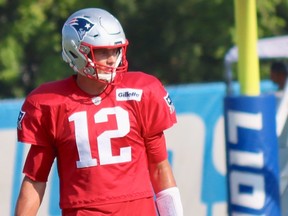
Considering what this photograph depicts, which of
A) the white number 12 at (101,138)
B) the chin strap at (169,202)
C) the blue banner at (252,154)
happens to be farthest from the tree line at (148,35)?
the white number 12 at (101,138)

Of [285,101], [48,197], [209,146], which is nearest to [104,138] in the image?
[285,101]

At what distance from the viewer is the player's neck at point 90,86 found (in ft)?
14.4

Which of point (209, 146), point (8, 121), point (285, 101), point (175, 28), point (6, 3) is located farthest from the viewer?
point (175, 28)

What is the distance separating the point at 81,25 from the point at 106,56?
0.55 ft

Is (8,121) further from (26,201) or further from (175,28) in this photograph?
(175,28)

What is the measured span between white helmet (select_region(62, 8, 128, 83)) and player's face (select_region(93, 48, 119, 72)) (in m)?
0.02

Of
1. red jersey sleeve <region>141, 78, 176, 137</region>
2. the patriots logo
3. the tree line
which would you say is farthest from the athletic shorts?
the tree line

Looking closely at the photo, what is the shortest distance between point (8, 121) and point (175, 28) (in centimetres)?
1135

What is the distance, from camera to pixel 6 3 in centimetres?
1667

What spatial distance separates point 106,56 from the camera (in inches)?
172

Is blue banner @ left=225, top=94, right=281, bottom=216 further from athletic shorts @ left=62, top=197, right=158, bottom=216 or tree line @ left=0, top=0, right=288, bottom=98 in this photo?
tree line @ left=0, top=0, right=288, bottom=98

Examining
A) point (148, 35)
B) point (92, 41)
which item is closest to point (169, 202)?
point (92, 41)

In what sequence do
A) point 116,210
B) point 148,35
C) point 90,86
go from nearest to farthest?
point 116,210, point 90,86, point 148,35

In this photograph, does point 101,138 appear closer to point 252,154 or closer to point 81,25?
Answer: point 81,25
